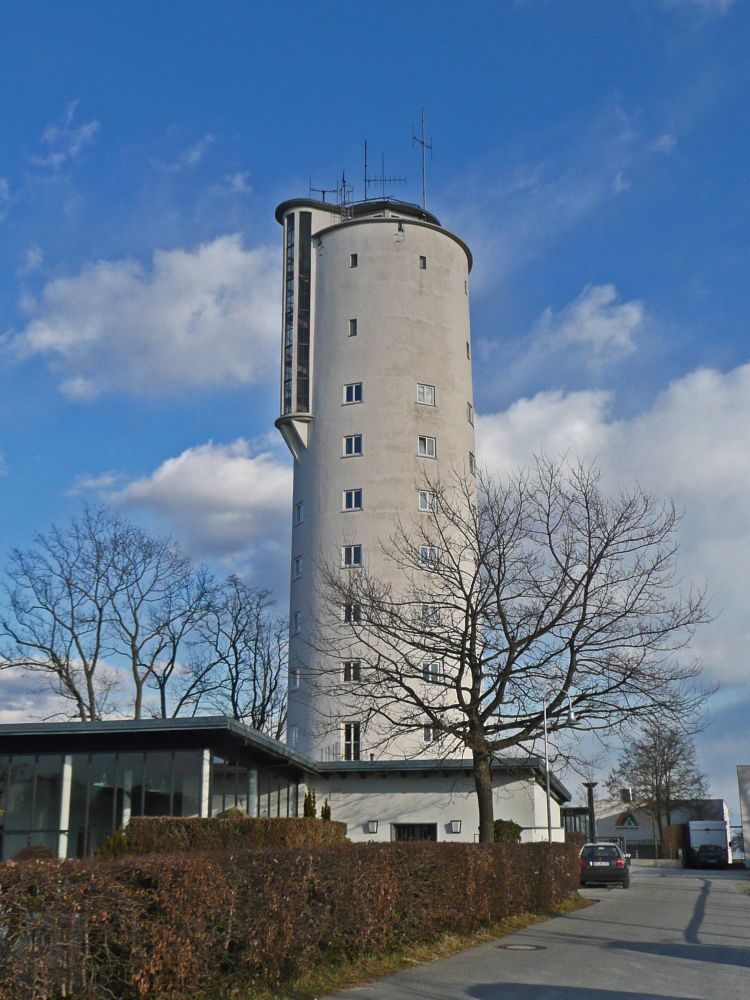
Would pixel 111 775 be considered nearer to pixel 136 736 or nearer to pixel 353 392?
pixel 136 736

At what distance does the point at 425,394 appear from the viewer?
4838 centimetres

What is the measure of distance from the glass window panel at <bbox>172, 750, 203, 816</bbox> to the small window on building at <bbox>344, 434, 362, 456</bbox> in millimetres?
20976

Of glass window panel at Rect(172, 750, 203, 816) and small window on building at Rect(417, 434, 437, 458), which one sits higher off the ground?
small window on building at Rect(417, 434, 437, 458)

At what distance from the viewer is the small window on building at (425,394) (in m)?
48.2

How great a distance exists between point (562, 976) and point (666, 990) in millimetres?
1544

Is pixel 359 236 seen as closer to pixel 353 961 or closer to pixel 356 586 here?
pixel 356 586

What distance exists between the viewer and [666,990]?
12.0 metres

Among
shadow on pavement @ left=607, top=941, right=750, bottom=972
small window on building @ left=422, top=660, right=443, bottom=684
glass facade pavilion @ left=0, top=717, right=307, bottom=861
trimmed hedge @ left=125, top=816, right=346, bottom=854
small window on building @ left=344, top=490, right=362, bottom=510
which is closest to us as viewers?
shadow on pavement @ left=607, top=941, right=750, bottom=972

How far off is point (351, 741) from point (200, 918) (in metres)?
34.9

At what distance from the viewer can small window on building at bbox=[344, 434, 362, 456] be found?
4744 cm

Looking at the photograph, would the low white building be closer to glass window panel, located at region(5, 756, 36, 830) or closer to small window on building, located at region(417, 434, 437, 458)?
glass window panel, located at region(5, 756, 36, 830)

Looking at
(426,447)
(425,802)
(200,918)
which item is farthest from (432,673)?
(426,447)

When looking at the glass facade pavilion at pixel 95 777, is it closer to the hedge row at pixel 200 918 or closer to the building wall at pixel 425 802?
the building wall at pixel 425 802

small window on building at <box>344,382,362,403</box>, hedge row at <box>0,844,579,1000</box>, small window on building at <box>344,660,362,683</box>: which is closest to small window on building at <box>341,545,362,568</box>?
small window on building at <box>344,660,362,683</box>
